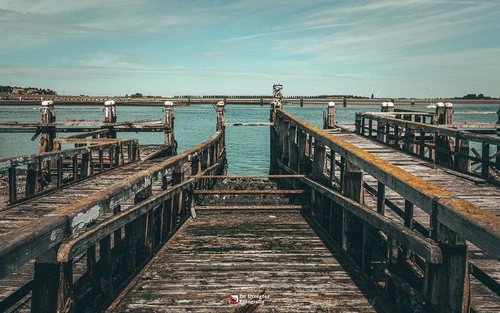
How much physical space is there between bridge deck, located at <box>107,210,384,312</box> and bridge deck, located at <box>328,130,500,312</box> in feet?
3.81

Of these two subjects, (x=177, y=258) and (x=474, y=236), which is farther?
(x=177, y=258)

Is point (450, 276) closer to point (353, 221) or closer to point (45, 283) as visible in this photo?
point (353, 221)

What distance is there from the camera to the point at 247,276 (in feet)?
16.5

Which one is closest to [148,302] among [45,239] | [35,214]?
[45,239]

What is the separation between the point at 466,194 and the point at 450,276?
5781 millimetres

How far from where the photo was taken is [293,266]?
17.6 feet

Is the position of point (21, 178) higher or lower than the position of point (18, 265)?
lower

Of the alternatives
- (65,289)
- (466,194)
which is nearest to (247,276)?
(65,289)

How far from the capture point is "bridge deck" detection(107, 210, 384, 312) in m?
4.29

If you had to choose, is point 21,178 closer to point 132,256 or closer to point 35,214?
point 35,214

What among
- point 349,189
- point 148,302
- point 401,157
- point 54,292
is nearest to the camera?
point 54,292

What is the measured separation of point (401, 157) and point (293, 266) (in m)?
8.13

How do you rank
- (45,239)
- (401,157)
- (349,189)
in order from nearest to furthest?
(45,239)
(349,189)
(401,157)

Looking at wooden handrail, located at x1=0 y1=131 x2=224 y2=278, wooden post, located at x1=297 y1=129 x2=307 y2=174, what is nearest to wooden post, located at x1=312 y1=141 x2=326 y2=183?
wooden post, located at x1=297 y1=129 x2=307 y2=174
